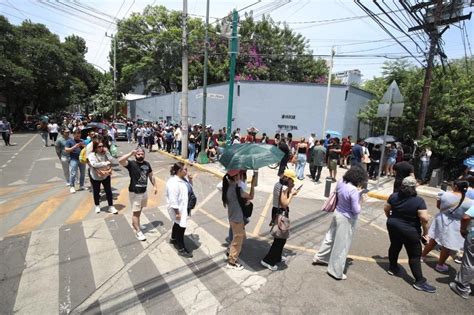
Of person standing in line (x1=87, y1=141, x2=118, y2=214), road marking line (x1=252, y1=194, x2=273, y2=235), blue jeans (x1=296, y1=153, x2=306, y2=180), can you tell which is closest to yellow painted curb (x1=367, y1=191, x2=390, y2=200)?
blue jeans (x1=296, y1=153, x2=306, y2=180)

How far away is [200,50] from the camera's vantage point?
95.1ft

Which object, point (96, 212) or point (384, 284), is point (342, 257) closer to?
point (384, 284)

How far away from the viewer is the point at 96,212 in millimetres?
7199

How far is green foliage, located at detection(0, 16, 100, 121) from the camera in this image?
2770cm

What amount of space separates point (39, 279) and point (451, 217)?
21.0 feet

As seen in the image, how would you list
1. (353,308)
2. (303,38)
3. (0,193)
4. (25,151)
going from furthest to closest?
(303,38) < (25,151) < (0,193) < (353,308)

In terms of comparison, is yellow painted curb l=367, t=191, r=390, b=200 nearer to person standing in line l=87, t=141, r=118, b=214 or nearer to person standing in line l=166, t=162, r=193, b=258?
person standing in line l=166, t=162, r=193, b=258

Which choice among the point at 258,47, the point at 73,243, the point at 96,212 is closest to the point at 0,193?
the point at 96,212

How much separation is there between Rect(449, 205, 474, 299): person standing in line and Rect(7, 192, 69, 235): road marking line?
7.74 meters

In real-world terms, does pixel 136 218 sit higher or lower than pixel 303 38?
lower

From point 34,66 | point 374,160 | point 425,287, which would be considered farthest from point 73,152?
point 34,66

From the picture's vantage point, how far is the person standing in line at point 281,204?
→ 4617 mm

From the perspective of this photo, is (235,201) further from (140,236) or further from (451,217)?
(451,217)

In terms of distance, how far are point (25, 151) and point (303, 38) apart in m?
29.4
